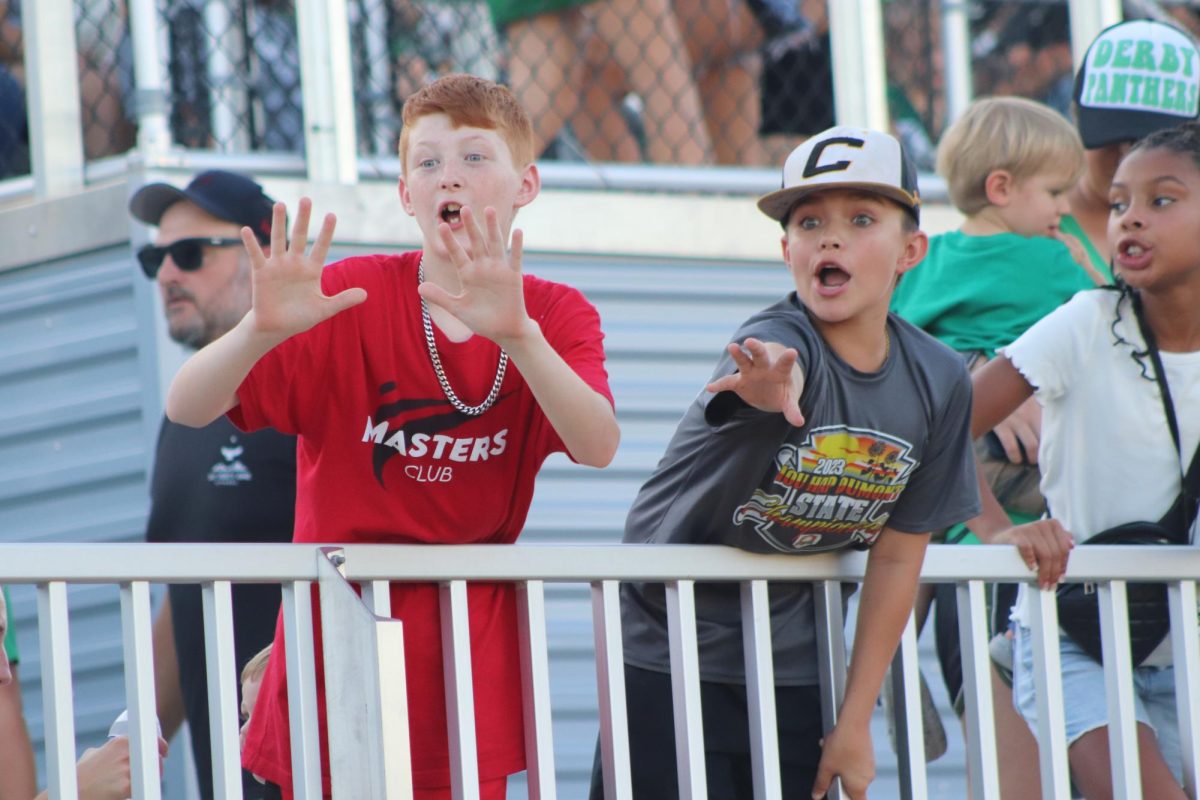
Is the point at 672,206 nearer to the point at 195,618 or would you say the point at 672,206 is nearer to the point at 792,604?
the point at 195,618

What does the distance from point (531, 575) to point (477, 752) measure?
A: 311mm

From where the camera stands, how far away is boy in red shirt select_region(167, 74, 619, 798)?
9.14ft

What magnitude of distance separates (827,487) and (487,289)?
757mm

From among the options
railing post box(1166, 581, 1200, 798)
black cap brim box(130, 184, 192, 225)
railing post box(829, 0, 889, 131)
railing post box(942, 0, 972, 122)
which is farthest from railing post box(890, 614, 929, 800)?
railing post box(942, 0, 972, 122)

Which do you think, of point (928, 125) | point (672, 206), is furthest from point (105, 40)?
point (928, 125)

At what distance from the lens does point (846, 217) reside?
10.2 feet

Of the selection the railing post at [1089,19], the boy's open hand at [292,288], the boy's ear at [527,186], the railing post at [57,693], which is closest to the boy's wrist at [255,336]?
the boy's open hand at [292,288]

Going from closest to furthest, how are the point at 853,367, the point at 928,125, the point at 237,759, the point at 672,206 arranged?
the point at 237,759, the point at 853,367, the point at 672,206, the point at 928,125

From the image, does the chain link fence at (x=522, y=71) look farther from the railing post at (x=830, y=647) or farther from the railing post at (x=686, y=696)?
the railing post at (x=686, y=696)

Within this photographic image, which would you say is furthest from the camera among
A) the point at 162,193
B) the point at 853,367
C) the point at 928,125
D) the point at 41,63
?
the point at 928,125

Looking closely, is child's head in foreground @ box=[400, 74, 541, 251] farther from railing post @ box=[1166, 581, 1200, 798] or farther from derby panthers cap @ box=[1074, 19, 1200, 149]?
derby panthers cap @ box=[1074, 19, 1200, 149]

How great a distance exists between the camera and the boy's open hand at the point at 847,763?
3.00 m

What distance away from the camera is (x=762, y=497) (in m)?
2.93

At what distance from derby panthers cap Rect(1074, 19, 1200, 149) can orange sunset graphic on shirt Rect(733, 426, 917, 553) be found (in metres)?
1.59
